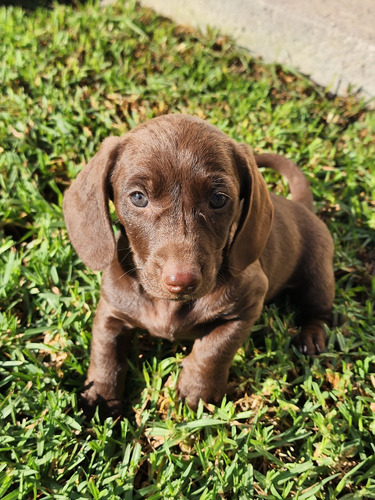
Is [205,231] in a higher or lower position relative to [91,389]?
higher

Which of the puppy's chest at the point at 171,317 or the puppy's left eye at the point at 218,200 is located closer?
the puppy's left eye at the point at 218,200

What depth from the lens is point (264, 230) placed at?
2.83m

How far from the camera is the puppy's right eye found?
251 cm

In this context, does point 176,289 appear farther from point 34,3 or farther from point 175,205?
point 34,3

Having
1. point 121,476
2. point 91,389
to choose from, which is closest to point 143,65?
point 91,389

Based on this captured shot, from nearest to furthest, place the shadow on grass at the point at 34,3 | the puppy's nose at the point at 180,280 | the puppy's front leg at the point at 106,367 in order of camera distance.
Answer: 1. the puppy's nose at the point at 180,280
2. the puppy's front leg at the point at 106,367
3. the shadow on grass at the point at 34,3

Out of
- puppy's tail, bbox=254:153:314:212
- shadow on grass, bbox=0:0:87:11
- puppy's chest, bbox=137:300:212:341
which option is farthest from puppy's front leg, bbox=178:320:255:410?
shadow on grass, bbox=0:0:87:11

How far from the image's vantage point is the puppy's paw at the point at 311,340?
11.5 feet

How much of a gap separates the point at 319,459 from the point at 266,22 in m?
4.52

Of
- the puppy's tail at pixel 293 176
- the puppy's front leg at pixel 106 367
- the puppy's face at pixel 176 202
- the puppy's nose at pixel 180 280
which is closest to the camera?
the puppy's nose at pixel 180 280

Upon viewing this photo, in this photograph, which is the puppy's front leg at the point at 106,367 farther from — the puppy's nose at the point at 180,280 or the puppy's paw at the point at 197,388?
the puppy's nose at the point at 180,280

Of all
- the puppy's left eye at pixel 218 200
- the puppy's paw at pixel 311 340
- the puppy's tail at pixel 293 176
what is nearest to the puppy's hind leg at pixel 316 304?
the puppy's paw at pixel 311 340

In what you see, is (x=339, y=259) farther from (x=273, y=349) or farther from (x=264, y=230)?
(x=264, y=230)

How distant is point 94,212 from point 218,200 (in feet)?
2.17
